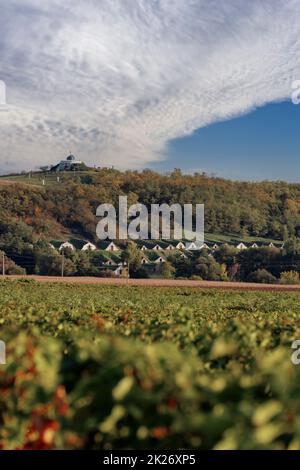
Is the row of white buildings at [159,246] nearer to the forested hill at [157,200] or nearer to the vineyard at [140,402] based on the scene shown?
the forested hill at [157,200]

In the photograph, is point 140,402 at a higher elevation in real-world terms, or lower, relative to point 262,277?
higher

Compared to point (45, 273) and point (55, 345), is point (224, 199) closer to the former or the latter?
point (45, 273)

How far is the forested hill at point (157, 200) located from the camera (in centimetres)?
9050

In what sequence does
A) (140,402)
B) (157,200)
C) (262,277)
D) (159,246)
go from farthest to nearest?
(157,200) → (159,246) → (262,277) → (140,402)

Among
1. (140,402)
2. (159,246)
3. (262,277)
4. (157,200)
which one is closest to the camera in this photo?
(140,402)

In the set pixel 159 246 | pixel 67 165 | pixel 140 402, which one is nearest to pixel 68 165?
pixel 67 165

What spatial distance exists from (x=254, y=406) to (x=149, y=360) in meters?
0.60

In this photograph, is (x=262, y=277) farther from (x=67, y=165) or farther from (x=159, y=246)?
(x=67, y=165)

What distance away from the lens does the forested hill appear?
9050cm

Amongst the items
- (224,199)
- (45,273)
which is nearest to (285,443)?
(45,273)

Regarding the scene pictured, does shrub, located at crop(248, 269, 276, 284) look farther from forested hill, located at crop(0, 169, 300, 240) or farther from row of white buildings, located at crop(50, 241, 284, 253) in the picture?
forested hill, located at crop(0, 169, 300, 240)

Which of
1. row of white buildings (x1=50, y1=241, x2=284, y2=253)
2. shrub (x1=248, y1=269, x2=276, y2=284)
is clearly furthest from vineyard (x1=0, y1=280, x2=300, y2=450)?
row of white buildings (x1=50, y1=241, x2=284, y2=253)

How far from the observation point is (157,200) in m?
100

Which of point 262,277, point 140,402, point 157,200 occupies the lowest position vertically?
point 262,277
